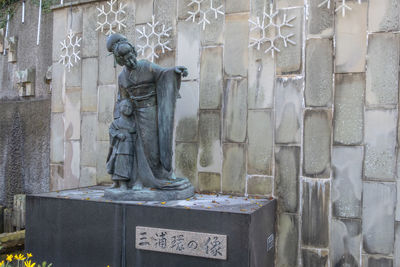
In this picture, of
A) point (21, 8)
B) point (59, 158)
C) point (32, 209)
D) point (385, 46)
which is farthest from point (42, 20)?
point (385, 46)

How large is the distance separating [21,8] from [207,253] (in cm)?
549

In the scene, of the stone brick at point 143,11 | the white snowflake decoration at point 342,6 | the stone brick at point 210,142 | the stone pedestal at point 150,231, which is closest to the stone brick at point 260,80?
the stone brick at point 210,142

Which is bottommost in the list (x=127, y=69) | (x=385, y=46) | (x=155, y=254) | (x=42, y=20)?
(x=155, y=254)

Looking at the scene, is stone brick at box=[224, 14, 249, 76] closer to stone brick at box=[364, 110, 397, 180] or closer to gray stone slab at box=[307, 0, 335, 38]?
gray stone slab at box=[307, 0, 335, 38]

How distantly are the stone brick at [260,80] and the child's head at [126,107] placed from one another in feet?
4.52

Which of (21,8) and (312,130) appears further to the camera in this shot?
(21,8)

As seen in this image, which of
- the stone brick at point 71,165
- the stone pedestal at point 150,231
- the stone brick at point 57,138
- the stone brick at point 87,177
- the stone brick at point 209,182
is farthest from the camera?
the stone brick at point 57,138

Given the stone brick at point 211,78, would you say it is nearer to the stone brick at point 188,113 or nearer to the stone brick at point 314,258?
the stone brick at point 188,113

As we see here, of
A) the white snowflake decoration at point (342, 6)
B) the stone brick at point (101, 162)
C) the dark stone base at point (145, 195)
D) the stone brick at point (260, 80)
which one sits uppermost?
the white snowflake decoration at point (342, 6)

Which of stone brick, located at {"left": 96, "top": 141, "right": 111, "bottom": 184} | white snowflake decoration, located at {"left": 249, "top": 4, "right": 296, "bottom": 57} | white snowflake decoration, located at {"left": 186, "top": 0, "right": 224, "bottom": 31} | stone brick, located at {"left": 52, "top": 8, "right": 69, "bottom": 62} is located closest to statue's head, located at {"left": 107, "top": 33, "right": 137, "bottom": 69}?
white snowflake decoration, located at {"left": 186, "top": 0, "right": 224, "bottom": 31}

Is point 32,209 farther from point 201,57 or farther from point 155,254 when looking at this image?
point 201,57

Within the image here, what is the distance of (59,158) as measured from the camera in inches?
228

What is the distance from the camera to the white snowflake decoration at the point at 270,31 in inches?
169

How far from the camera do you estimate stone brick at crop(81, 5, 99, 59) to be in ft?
18.1
